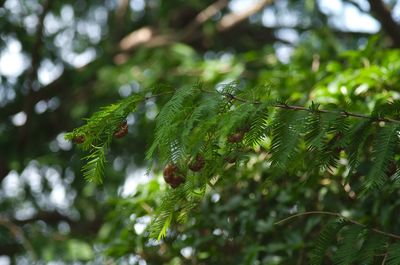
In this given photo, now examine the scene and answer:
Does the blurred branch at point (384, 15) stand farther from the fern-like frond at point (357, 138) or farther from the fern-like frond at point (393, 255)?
the fern-like frond at point (393, 255)

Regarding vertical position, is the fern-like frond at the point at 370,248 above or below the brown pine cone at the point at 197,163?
below

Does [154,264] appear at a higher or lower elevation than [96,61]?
higher

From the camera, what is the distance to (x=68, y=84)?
5594 mm

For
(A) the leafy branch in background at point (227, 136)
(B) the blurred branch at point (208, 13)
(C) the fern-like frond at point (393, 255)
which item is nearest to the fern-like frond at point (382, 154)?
(A) the leafy branch in background at point (227, 136)

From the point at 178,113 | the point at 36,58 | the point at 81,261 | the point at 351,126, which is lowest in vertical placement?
the point at 81,261

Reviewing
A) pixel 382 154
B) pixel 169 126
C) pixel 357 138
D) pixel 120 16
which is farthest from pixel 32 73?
pixel 382 154

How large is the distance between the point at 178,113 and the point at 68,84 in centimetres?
423

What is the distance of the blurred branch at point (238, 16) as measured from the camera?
5.52 metres

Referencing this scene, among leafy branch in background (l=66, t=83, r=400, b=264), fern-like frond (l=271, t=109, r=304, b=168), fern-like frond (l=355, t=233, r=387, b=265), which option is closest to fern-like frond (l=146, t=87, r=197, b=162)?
leafy branch in background (l=66, t=83, r=400, b=264)

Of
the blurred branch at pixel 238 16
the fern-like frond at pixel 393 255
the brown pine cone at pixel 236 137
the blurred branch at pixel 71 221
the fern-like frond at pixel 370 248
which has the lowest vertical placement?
the blurred branch at pixel 71 221

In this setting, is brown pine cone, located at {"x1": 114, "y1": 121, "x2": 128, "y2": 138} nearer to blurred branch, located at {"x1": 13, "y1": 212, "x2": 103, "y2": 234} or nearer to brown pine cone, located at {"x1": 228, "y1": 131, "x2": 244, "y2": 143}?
brown pine cone, located at {"x1": 228, "y1": 131, "x2": 244, "y2": 143}

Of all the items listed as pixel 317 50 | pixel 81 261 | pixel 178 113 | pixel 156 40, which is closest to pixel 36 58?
pixel 156 40

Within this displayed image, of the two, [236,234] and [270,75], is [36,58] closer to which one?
[270,75]

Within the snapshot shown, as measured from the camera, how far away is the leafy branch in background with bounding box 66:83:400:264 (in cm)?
148
